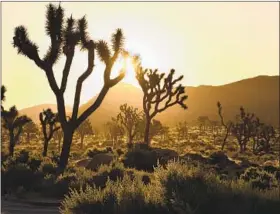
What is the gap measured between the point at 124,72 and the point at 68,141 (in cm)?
426

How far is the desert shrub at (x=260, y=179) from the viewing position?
1549cm

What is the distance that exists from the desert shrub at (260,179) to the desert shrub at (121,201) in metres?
3.82

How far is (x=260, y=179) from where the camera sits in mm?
16203

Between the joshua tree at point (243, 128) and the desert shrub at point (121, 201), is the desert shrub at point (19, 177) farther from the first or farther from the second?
the joshua tree at point (243, 128)

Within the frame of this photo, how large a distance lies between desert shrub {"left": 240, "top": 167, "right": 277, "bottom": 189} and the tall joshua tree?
24.7 feet

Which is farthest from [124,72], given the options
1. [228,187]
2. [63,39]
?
[228,187]

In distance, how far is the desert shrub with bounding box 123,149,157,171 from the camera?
25719 mm

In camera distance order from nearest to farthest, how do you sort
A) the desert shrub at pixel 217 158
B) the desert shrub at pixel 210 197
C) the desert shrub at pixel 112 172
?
the desert shrub at pixel 210 197 < the desert shrub at pixel 112 172 < the desert shrub at pixel 217 158

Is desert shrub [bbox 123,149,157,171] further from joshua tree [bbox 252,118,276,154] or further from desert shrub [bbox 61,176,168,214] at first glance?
joshua tree [bbox 252,118,276,154]

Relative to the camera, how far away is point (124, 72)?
75.5 ft

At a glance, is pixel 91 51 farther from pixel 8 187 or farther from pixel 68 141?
pixel 8 187

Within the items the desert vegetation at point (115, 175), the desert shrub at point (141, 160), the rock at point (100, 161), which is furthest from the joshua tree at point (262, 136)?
the rock at point (100, 161)

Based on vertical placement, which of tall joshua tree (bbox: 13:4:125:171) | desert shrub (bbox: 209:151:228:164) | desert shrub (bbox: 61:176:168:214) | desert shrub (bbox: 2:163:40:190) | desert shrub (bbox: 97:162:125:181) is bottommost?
desert shrub (bbox: 209:151:228:164)

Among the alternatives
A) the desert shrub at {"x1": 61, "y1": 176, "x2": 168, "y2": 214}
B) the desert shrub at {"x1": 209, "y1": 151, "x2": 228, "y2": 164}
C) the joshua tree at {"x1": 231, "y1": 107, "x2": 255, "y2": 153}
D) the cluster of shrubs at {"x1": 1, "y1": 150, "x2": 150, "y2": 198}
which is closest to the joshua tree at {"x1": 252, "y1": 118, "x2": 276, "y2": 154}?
the joshua tree at {"x1": 231, "y1": 107, "x2": 255, "y2": 153}
